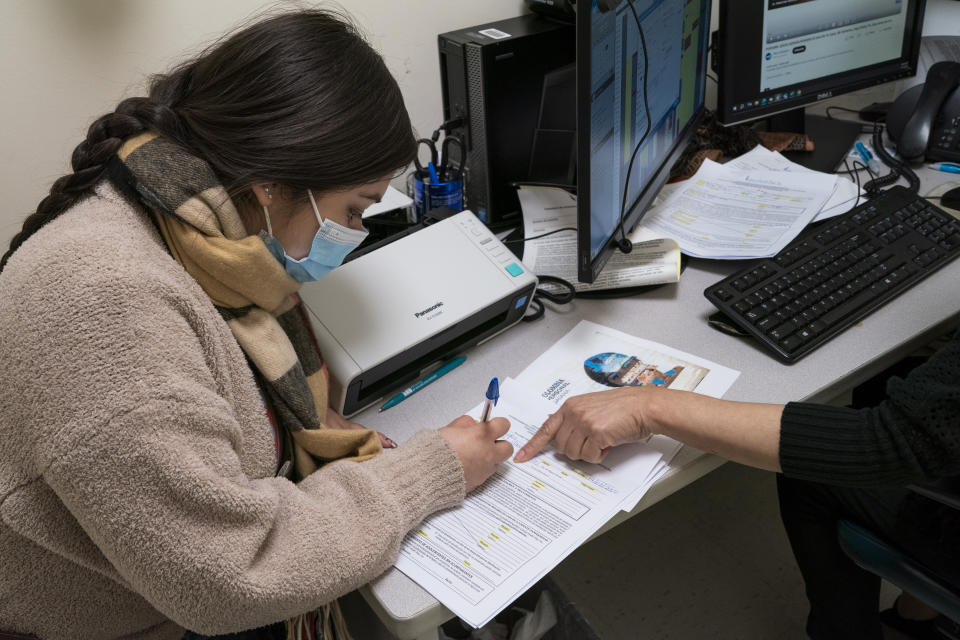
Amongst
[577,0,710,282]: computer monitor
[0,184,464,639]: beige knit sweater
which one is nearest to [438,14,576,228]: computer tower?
[577,0,710,282]: computer monitor

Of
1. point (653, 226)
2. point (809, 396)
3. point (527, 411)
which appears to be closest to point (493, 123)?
point (653, 226)

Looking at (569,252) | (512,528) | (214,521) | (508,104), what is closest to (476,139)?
(508,104)

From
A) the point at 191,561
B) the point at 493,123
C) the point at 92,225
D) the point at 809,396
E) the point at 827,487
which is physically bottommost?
the point at 827,487

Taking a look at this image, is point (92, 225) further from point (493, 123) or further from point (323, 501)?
point (493, 123)

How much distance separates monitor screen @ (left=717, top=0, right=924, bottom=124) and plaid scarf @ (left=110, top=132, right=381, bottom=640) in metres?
1.05

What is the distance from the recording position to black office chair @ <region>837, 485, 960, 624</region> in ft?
3.18

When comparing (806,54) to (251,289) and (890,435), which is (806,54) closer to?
(890,435)

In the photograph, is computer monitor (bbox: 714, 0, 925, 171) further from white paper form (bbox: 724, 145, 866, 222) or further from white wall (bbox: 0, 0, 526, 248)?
white wall (bbox: 0, 0, 526, 248)

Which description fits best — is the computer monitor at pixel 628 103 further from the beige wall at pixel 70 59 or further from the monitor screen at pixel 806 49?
the beige wall at pixel 70 59

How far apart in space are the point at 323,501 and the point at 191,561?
6.3 inches

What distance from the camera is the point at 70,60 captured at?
141 cm

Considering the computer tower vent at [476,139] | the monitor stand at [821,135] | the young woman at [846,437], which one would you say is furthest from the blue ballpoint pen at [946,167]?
the computer tower vent at [476,139]

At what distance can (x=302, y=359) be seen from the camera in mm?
984

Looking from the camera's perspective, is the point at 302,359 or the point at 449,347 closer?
the point at 302,359
